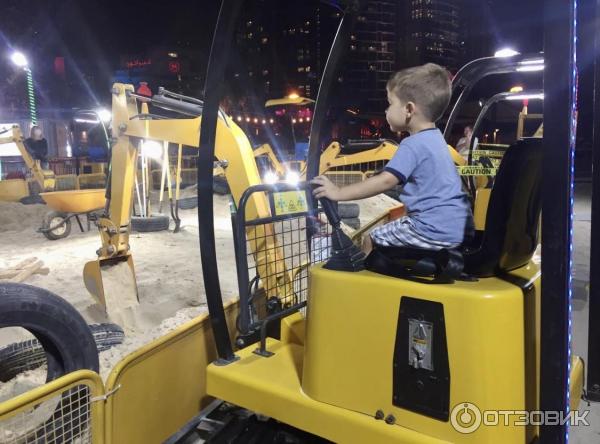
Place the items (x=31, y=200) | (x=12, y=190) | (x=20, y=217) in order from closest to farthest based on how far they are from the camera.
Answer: (x=20, y=217) → (x=31, y=200) → (x=12, y=190)

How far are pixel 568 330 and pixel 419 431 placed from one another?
24.2 inches

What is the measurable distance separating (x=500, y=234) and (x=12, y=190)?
13.8 metres

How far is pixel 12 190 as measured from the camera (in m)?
12.8

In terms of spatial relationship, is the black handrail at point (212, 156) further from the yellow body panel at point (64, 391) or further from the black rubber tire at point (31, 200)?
the black rubber tire at point (31, 200)

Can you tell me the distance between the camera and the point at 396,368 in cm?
169

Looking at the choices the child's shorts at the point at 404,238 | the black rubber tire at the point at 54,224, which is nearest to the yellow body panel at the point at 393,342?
the child's shorts at the point at 404,238

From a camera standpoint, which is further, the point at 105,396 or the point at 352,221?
the point at 352,221

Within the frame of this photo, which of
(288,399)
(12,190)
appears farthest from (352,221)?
(12,190)

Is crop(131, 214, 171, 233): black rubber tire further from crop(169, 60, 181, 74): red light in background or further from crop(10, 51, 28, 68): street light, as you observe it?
crop(169, 60, 181, 74): red light in background

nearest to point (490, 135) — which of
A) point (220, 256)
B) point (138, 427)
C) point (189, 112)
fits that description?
point (220, 256)

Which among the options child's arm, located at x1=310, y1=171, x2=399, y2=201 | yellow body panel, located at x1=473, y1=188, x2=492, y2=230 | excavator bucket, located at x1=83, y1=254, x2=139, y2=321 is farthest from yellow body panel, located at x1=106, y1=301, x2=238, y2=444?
yellow body panel, located at x1=473, y1=188, x2=492, y2=230

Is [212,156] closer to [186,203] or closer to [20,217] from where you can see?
[20,217]

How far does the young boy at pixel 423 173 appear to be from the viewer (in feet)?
Result: 6.35

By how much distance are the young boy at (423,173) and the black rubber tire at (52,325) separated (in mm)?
1817
